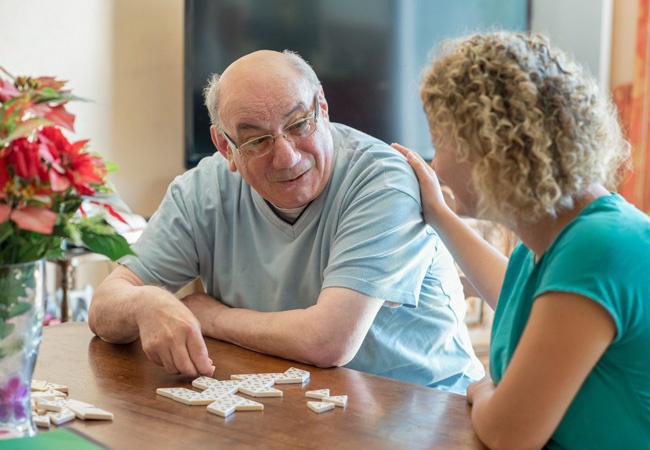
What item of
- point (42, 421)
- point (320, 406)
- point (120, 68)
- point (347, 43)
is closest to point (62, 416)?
point (42, 421)

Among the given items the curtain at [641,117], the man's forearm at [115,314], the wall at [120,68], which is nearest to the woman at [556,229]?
the man's forearm at [115,314]

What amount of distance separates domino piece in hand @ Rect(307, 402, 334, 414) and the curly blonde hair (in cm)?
40

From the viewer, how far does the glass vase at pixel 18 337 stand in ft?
4.05

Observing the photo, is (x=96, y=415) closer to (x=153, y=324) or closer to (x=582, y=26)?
(x=153, y=324)

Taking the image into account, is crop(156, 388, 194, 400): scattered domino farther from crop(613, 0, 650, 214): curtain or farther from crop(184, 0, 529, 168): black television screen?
crop(613, 0, 650, 214): curtain

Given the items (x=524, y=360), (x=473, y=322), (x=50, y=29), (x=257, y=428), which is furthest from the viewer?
(x=473, y=322)

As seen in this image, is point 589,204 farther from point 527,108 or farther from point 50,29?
point 50,29

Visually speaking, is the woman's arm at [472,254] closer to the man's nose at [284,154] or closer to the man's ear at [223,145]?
the man's nose at [284,154]

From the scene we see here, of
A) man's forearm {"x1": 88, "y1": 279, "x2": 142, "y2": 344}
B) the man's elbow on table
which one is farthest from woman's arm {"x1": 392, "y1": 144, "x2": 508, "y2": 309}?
man's forearm {"x1": 88, "y1": 279, "x2": 142, "y2": 344}

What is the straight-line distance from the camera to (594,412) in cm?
124

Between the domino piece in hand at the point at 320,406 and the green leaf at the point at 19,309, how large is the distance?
47 centimetres

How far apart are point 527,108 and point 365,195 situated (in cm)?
78

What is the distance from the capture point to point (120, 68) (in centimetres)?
389

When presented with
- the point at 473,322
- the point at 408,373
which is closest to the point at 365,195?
the point at 408,373
